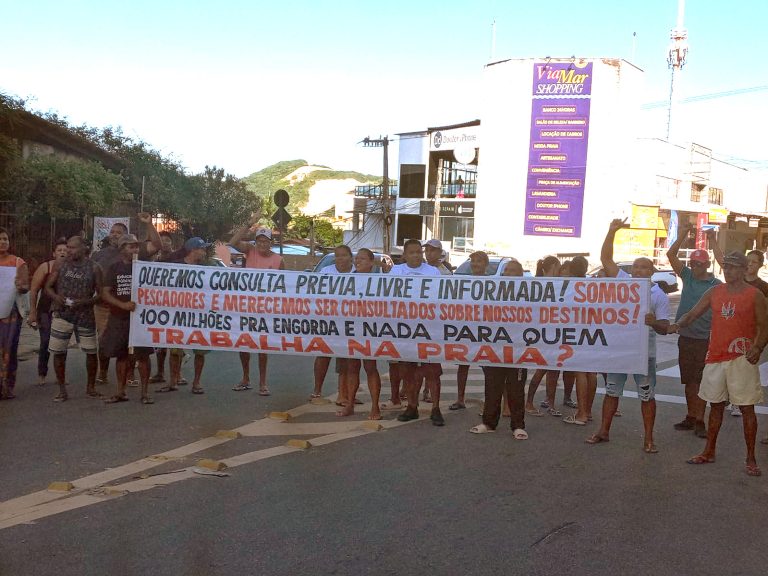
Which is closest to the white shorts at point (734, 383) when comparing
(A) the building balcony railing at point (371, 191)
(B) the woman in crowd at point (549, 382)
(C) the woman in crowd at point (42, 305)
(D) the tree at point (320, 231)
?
(B) the woman in crowd at point (549, 382)

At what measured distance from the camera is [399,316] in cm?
837

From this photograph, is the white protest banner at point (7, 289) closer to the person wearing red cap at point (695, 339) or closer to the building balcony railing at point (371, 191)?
the person wearing red cap at point (695, 339)

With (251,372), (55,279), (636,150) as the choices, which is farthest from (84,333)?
(636,150)

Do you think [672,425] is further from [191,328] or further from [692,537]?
[191,328]

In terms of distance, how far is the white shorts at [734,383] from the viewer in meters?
6.71

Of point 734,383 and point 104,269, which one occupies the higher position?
point 104,269

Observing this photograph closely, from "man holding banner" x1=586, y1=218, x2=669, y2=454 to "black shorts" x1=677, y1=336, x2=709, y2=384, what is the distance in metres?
0.83

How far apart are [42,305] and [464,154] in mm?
41943

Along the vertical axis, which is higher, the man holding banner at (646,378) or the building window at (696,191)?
the building window at (696,191)

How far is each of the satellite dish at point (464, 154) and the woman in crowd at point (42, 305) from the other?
41.1 m

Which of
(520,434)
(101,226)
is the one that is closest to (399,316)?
(520,434)

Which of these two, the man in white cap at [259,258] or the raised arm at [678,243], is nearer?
the raised arm at [678,243]

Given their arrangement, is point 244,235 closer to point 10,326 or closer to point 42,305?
point 42,305

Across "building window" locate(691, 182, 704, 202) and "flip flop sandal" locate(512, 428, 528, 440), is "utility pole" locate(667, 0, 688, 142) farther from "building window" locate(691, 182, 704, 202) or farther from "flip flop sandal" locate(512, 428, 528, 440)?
"flip flop sandal" locate(512, 428, 528, 440)
